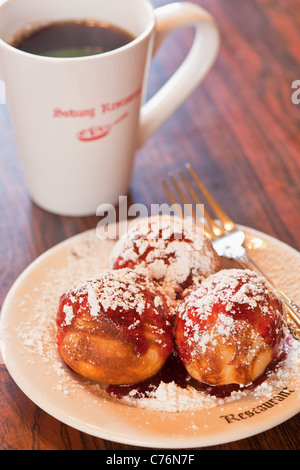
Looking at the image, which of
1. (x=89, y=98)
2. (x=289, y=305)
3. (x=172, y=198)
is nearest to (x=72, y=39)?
(x=89, y=98)

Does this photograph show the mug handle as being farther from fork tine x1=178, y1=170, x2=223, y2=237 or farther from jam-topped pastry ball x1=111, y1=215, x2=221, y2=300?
jam-topped pastry ball x1=111, y1=215, x2=221, y2=300

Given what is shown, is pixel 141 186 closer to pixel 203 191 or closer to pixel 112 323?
pixel 203 191

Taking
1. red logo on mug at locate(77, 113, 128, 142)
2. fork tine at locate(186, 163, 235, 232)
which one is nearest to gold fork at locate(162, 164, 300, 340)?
fork tine at locate(186, 163, 235, 232)

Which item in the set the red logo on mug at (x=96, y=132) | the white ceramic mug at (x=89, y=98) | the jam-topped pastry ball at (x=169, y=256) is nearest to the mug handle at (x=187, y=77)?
the white ceramic mug at (x=89, y=98)

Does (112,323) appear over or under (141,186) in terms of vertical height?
over

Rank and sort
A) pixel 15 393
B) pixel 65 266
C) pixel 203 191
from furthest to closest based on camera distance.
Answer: pixel 203 191
pixel 65 266
pixel 15 393

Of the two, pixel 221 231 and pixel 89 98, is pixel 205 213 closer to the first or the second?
pixel 221 231

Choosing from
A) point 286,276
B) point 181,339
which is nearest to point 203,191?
point 286,276
